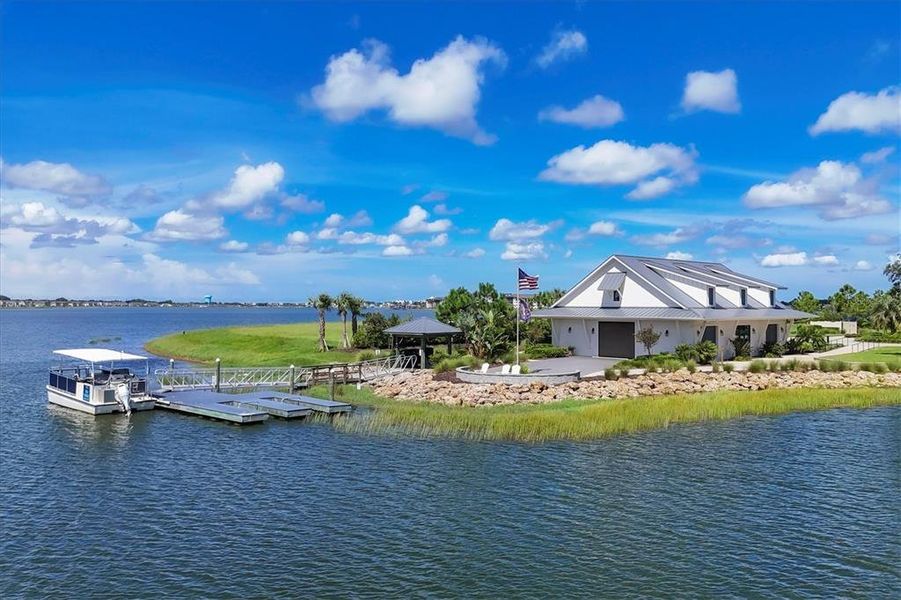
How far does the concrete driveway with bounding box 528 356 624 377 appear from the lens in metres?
43.4

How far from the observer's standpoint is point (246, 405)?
37500 millimetres

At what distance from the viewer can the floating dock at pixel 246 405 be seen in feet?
112

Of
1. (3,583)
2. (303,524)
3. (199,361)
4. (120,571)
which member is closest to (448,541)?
(303,524)

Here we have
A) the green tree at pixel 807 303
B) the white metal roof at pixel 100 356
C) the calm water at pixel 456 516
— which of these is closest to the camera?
the calm water at pixel 456 516

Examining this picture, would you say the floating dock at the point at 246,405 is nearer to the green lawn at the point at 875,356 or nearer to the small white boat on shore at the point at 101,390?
the small white boat on shore at the point at 101,390

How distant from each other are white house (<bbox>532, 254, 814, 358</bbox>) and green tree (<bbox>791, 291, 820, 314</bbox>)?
141ft

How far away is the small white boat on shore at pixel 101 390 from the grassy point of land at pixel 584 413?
11308 mm

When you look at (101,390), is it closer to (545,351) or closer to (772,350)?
(545,351)

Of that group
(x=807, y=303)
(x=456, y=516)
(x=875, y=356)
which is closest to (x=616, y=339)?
(x=875, y=356)

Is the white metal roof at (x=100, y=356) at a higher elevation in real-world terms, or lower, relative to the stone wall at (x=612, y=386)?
higher

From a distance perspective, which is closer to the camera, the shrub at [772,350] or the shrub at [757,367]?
the shrub at [757,367]

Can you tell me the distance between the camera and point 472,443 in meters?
27.5

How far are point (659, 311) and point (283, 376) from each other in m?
26.0

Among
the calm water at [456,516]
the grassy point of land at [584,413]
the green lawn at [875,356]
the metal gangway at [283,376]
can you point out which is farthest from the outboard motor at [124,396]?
the green lawn at [875,356]
